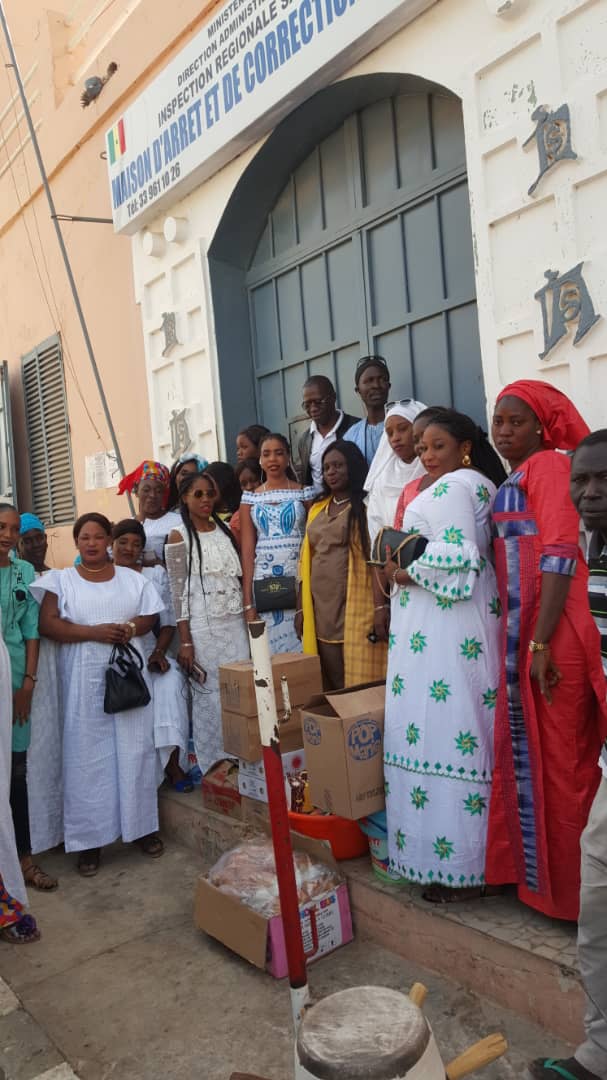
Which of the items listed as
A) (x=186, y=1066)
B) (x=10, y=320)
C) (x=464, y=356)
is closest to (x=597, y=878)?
(x=186, y=1066)

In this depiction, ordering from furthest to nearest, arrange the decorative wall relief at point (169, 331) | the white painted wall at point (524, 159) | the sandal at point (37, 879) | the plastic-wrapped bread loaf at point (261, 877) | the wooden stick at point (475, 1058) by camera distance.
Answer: the decorative wall relief at point (169, 331) → the sandal at point (37, 879) → the white painted wall at point (524, 159) → the plastic-wrapped bread loaf at point (261, 877) → the wooden stick at point (475, 1058)

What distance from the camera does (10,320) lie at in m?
9.33

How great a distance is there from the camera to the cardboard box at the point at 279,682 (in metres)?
3.44

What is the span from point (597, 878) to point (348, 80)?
13.7 feet

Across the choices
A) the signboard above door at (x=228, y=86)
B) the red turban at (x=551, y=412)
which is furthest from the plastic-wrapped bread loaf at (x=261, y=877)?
the signboard above door at (x=228, y=86)

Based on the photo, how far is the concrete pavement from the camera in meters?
2.42

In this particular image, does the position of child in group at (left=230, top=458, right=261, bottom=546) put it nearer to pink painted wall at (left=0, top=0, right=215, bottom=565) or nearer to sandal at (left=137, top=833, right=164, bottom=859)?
sandal at (left=137, top=833, right=164, bottom=859)

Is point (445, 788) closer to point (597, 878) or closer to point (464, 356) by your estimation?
point (597, 878)

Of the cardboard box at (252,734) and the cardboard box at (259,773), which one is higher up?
the cardboard box at (252,734)

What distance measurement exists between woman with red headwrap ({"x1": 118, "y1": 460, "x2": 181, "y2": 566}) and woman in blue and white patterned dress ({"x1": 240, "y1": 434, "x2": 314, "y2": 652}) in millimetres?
632

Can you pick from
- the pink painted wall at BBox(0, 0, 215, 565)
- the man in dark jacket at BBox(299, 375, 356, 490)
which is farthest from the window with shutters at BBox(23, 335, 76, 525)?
the man in dark jacket at BBox(299, 375, 356, 490)

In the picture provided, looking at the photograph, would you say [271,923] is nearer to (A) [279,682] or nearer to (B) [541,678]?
(A) [279,682]

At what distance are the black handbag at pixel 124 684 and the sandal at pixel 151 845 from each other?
26.7 inches

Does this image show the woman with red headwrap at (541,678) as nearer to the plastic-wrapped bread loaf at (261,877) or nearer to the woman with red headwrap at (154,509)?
the plastic-wrapped bread loaf at (261,877)
